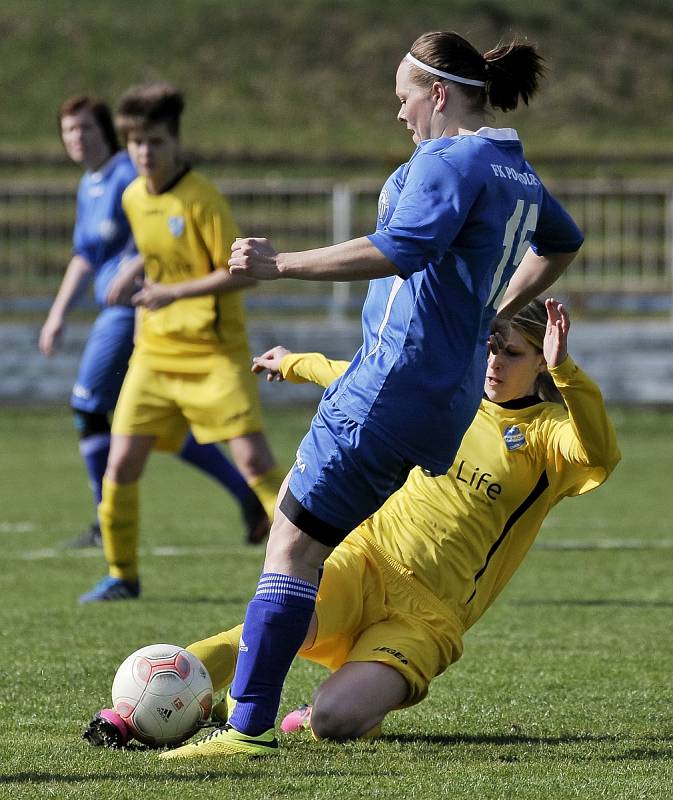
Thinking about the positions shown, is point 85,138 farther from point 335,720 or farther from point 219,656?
point 335,720

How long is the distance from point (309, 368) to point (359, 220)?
1219cm

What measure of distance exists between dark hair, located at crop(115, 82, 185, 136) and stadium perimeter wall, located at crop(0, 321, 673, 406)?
24.6ft

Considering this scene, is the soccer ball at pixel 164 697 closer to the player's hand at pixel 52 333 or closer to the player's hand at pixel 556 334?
the player's hand at pixel 556 334

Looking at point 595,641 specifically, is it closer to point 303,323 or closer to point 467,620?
point 467,620

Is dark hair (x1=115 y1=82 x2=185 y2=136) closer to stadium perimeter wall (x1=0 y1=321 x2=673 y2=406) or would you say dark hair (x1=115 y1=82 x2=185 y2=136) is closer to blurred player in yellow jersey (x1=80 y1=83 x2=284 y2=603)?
blurred player in yellow jersey (x1=80 y1=83 x2=284 y2=603)

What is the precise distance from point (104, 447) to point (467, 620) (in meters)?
3.97

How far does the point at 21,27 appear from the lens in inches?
1437

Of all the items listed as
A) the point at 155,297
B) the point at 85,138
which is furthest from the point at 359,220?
the point at 155,297

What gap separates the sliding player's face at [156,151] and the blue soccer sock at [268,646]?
3.30m

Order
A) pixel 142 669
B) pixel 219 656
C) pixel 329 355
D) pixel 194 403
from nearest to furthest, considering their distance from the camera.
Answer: pixel 142 669 → pixel 219 656 → pixel 194 403 → pixel 329 355

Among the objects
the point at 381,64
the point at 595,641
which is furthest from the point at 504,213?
the point at 381,64

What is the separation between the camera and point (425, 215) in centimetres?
354

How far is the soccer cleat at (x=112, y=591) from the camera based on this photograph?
21.7 feet

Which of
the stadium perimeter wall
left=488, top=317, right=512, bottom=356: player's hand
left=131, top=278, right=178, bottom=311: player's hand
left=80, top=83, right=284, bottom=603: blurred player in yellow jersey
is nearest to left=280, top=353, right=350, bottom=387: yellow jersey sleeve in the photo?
left=488, top=317, right=512, bottom=356: player's hand
